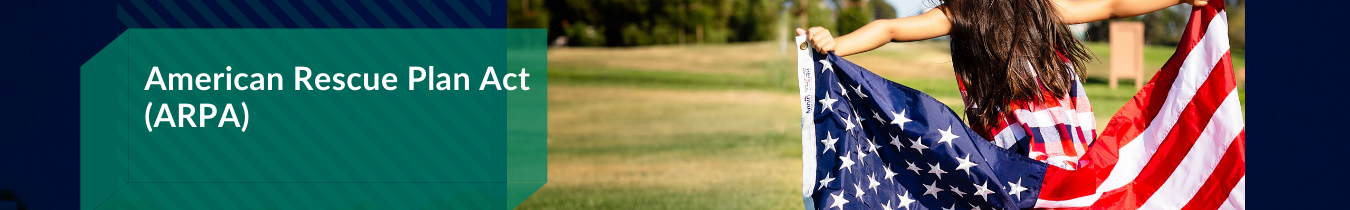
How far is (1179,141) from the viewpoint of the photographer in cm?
249

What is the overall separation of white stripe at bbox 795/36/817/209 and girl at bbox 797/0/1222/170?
0.08 metres

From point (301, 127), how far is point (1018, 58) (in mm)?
3880

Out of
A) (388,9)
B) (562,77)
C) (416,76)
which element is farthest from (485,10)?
(562,77)

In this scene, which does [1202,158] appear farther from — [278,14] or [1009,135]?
[278,14]

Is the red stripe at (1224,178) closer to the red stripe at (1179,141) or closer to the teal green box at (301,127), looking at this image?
the red stripe at (1179,141)

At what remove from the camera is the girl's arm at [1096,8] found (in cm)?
232

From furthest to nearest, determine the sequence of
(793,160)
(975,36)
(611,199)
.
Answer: (793,160) → (611,199) → (975,36)

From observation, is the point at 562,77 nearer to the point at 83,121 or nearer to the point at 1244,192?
the point at 83,121

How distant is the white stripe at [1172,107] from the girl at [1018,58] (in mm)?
155

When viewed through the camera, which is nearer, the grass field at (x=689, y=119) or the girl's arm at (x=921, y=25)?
the girl's arm at (x=921, y=25)

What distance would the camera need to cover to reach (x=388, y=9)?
14.6ft

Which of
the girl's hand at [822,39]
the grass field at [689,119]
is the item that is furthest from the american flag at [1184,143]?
the girl's hand at [822,39]
